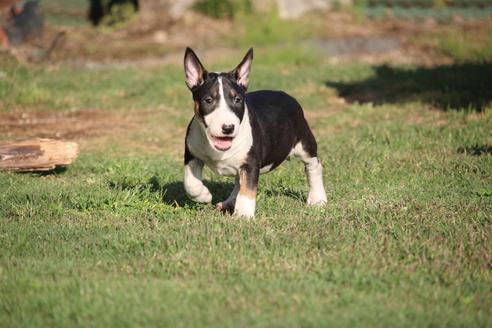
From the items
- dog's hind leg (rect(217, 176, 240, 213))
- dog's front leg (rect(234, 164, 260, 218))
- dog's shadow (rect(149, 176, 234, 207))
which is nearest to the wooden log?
dog's shadow (rect(149, 176, 234, 207))

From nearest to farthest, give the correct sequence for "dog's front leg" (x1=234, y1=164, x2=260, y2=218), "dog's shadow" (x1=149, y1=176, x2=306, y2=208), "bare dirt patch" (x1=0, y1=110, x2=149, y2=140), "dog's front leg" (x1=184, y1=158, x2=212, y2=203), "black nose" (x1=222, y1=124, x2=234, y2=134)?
"black nose" (x1=222, y1=124, x2=234, y2=134) → "dog's front leg" (x1=234, y1=164, x2=260, y2=218) → "dog's front leg" (x1=184, y1=158, x2=212, y2=203) → "dog's shadow" (x1=149, y1=176, x2=306, y2=208) → "bare dirt patch" (x1=0, y1=110, x2=149, y2=140)

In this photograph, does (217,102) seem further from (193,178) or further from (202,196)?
(202,196)

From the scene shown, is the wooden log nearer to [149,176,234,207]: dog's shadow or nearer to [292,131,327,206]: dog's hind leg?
[149,176,234,207]: dog's shadow

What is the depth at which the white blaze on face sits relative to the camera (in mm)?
6801

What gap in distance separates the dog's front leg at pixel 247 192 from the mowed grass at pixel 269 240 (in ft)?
0.35

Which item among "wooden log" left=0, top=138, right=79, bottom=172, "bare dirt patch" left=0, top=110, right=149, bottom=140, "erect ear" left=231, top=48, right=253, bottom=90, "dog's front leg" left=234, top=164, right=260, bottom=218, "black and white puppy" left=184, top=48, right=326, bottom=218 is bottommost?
"bare dirt patch" left=0, top=110, right=149, bottom=140

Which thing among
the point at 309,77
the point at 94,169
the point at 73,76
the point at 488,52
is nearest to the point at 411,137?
the point at 94,169

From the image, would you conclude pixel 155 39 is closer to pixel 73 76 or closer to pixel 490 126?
pixel 73 76

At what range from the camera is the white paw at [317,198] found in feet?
26.3

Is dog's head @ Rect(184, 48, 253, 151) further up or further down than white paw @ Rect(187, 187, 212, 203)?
further up

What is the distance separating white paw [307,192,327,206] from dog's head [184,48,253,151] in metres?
1.42

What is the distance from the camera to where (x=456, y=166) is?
938 centimetres

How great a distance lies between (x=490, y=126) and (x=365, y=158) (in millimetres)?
2492

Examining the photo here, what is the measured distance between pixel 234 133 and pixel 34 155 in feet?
10.5
